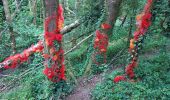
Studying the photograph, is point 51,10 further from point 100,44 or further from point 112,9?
point 100,44

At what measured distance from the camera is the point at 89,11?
1326cm

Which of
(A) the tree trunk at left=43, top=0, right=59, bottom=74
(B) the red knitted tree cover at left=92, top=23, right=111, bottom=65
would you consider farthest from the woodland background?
(A) the tree trunk at left=43, top=0, right=59, bottom=74

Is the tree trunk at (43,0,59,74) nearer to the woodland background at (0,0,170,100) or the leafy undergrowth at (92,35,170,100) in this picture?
the woodland background at (0,0,170,100)

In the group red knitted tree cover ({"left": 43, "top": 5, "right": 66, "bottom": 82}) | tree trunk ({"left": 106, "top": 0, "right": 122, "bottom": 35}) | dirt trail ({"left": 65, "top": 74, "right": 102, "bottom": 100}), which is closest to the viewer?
red knitted tree cover ({"left": 43, "top": 5, "right": 66, "bottom": 82})

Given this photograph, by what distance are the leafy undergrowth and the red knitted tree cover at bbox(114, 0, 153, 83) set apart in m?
0.31

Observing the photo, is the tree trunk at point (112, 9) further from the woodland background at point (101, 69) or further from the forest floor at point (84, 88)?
the forest floor at point (84, 88)

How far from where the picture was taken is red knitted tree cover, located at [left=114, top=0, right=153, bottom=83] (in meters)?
10.1

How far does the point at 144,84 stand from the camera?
10.2 metres

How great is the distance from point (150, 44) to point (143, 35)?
4.15 metres

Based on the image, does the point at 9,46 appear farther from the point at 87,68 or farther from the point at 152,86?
the point at 152,86

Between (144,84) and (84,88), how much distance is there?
2.33m

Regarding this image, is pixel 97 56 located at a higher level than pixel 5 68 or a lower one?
higher

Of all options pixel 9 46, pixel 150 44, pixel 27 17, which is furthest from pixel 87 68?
pixel 27 17

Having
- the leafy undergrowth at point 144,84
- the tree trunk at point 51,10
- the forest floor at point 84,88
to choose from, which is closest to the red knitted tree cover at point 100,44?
the forest floor at point 84,88
